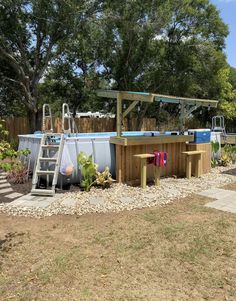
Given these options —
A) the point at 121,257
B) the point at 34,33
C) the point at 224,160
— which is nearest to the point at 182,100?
the point at 224,160

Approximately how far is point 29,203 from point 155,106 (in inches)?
704

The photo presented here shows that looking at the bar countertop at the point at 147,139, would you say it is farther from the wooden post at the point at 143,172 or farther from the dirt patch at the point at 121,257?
the dirt patch at the point at 121,257

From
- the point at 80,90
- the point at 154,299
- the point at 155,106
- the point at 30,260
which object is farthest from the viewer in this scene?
the point at 155,106

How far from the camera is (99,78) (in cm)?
1778

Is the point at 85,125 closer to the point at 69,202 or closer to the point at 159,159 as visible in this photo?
the point at 159,159

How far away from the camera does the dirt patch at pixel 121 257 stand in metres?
2.83

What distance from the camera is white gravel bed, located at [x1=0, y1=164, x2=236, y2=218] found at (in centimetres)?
521

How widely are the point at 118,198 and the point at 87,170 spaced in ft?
3.03

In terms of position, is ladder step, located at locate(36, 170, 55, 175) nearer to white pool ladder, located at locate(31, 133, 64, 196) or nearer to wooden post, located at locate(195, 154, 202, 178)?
white pool ladder, located at locate(31, 133, 64, 196)

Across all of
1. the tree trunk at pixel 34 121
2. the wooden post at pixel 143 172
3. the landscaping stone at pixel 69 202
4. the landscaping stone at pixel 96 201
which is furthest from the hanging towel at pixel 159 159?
the tree trunk at pixel 34 121

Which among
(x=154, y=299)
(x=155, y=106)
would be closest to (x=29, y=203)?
(x=154, y=299)

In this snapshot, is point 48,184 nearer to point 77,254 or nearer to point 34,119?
point 77,254

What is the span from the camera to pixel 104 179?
21.5 feet

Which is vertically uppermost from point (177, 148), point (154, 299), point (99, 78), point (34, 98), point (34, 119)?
point (99, 78)
